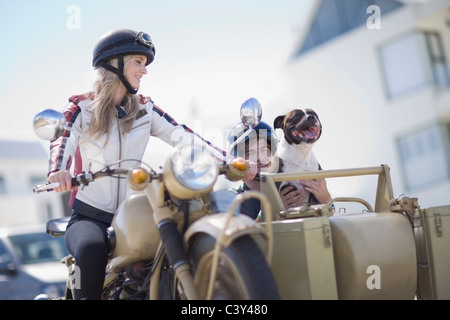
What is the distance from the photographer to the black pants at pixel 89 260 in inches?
148

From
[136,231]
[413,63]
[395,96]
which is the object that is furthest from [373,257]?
[395,96]

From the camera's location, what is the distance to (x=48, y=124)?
3469 millimetres

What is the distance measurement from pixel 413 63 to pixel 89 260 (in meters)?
21.6

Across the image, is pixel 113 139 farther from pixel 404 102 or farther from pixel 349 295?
pixel 404 102

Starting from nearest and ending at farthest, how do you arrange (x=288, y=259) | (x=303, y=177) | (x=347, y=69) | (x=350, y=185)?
(x=288, y=259) → (x=303, y=177) → (x=350, y=185) → (x=347, y=69)

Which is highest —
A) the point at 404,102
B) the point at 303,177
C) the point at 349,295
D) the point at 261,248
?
the point at 404,102

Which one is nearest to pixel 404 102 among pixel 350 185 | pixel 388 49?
pixel 388 49

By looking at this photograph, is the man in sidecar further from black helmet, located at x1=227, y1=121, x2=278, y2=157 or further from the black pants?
the black pants

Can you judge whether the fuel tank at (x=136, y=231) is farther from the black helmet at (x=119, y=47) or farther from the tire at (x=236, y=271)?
the black helmet at (x=119, y=47)

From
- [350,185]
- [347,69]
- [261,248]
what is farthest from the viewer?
[347,69]

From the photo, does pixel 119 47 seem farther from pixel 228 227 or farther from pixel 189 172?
pixel 228 227

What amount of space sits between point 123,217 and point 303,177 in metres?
1.06

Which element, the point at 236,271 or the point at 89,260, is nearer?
the point at 236,271

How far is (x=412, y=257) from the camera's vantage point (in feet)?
12.4
